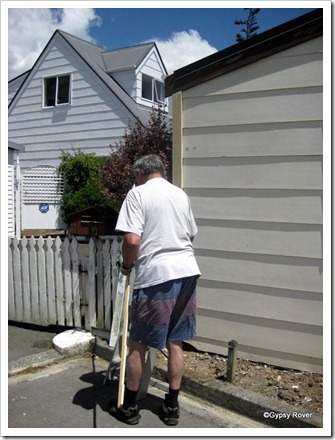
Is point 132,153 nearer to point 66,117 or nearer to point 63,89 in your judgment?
point 66,117

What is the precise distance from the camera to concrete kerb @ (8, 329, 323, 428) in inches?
126

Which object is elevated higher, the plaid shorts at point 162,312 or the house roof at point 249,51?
the house roof at point 249,51

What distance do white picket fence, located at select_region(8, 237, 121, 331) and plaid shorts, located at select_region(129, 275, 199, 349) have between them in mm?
1521

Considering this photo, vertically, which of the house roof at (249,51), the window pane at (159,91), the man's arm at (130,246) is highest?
the window pane at (159,91)

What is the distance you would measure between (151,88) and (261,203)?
1304 cm

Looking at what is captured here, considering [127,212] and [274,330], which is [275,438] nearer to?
[274,330]

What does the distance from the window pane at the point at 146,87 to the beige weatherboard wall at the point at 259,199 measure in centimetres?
1207

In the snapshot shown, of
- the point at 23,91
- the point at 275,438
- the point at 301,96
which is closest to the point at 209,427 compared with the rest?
the point at 275,438

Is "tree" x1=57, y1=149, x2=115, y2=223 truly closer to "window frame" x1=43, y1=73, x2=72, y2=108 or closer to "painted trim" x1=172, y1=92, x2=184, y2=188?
"window frame" x1=43, y1=73, x2=72, y2=108

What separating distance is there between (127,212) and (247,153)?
1456 mm

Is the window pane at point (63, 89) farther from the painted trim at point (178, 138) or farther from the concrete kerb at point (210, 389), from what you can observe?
the concrete kerb at point (210, 389)

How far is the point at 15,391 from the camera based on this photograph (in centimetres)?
374

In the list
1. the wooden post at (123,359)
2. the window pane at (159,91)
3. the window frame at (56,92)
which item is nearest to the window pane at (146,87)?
the window pane at (159,91)

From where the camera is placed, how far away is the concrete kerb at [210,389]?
3.20m
